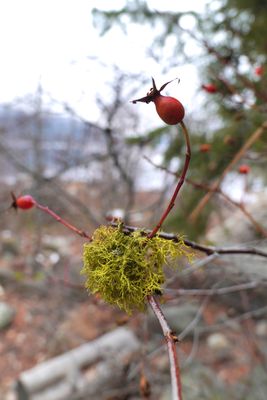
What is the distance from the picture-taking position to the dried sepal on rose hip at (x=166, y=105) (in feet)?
1.77

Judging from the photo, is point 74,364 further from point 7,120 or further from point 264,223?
point 7,120

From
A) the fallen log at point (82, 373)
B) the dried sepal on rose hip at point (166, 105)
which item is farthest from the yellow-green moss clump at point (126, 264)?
the fallen log at point (82, 373)

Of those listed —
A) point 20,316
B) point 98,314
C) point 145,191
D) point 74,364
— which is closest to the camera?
point 74,364

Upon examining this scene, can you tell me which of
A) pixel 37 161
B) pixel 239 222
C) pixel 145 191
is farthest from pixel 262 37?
pixel 145 191

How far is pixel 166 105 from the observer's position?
0.54 m

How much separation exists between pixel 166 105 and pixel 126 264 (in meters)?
0.29

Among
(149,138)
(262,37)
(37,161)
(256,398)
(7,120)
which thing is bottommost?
(256,398)

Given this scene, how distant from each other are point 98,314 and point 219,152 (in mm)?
3270

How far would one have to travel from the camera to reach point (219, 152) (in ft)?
9.46

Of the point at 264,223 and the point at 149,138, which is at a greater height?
the point at 149,138

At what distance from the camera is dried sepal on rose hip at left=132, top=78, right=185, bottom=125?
0.54 m

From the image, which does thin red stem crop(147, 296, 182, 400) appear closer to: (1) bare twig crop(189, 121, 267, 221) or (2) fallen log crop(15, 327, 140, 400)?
(1) bare twig crop(189, 121, 267, 221)

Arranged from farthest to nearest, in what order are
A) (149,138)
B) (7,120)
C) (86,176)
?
(7,120) < (86,176) < (149,138)

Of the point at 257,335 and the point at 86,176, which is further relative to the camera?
the point at 86,176
